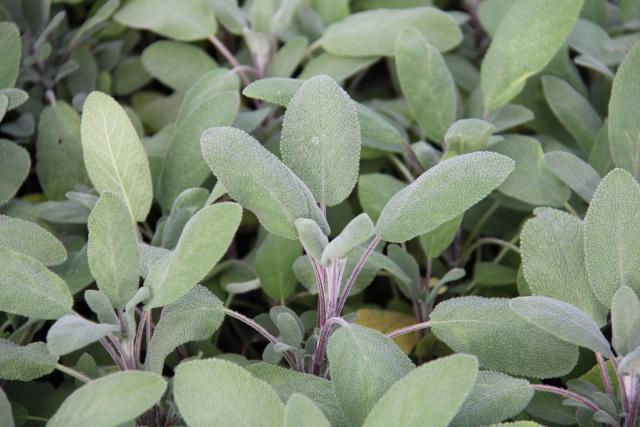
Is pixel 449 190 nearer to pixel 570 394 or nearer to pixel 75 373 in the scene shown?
pixel 570 394

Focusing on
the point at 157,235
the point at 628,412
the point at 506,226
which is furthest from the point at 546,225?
the point at 157,235

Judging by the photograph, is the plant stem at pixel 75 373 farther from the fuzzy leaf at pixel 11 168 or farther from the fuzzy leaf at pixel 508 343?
the fuzzy leaf at pixel 508 343

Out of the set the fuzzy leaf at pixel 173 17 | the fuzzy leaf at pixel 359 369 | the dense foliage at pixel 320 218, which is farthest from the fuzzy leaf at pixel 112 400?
the fuzzy leaf at pixel 173 17

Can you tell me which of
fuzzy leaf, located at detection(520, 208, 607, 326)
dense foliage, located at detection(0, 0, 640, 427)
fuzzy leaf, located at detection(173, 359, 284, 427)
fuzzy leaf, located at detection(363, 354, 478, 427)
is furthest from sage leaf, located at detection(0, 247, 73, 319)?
fuzzy leaf, located at detection(520, 208, 607, 326)

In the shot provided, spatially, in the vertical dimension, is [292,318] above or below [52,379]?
above

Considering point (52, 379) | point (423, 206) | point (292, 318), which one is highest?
point (423, 206)

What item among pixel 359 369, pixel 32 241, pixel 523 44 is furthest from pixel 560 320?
pixel 32 241

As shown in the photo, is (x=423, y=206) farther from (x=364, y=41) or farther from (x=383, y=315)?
(x=364, y=41)
